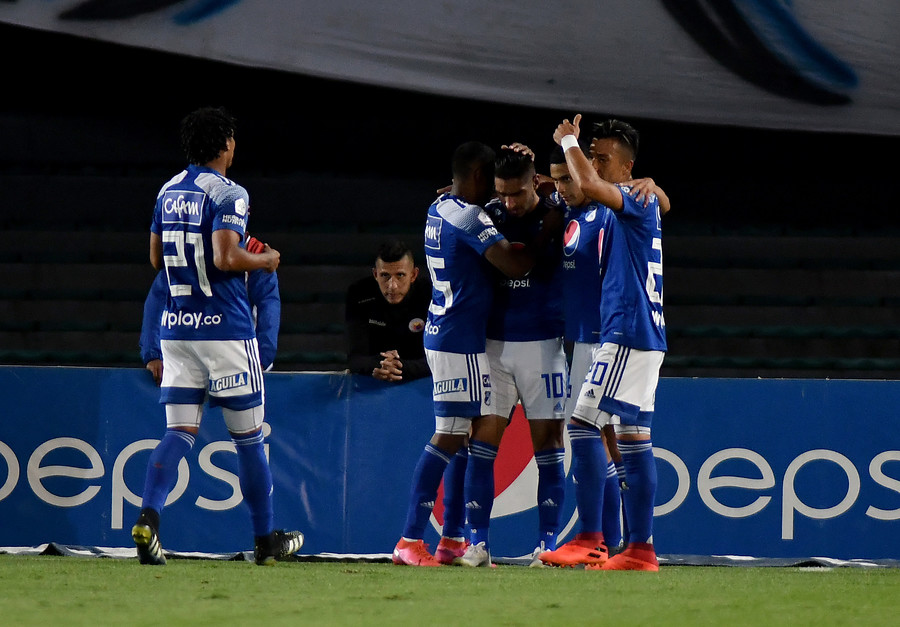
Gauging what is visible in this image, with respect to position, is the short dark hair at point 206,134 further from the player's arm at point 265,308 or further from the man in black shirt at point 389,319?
the man in black shirt at point 389,319

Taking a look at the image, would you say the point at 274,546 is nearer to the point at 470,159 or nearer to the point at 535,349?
the point at 535,349

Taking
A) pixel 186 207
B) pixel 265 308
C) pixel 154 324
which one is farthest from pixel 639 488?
pixel 154 324

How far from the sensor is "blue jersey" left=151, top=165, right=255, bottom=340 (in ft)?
15.4

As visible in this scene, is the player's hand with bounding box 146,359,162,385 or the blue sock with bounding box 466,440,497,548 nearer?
the blue sock with bounding box 466,440,497,548

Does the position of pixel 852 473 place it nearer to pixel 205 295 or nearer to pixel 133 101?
pixel 205 295

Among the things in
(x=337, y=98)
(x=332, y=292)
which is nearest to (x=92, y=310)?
(x=332, y=292)

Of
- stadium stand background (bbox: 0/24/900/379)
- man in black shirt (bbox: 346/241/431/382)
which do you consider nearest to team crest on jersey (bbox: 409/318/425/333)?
man in black shirt (bbox: 346/241/431/382)

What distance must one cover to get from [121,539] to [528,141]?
19.3 feet

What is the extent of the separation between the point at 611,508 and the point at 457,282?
122 cm

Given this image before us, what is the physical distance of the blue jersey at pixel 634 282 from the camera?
4652 mm

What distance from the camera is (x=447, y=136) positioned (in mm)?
10641

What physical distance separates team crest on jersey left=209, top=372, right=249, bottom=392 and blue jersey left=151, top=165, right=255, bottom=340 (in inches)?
6.0

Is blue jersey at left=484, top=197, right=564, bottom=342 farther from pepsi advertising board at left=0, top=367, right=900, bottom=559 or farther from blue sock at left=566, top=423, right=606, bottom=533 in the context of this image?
pepsi advertising board at left=0, top=367, right=900, bottom=559

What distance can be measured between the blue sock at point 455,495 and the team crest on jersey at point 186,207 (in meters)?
1.51
